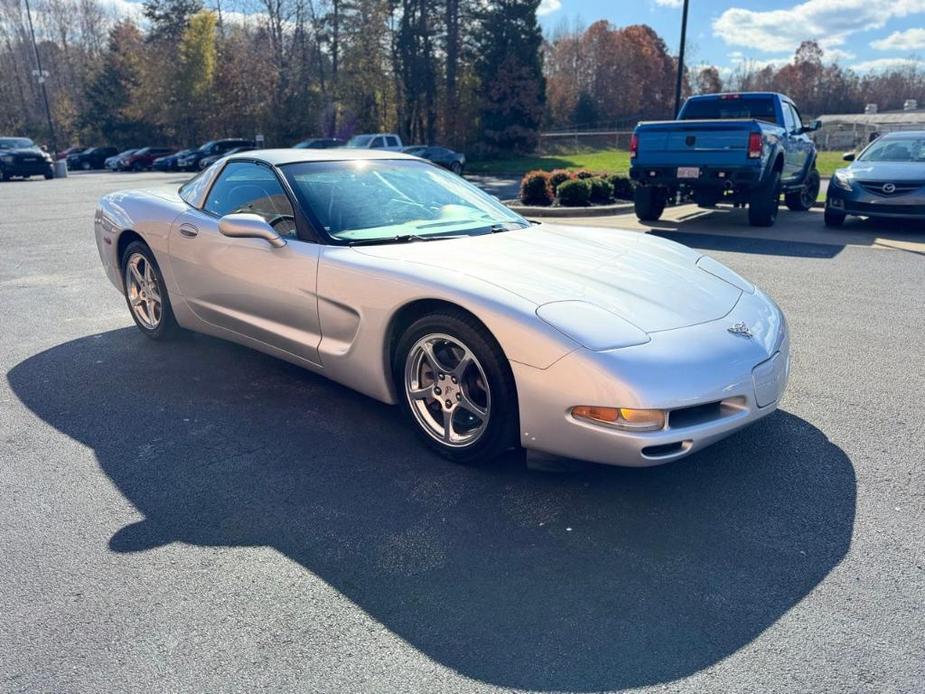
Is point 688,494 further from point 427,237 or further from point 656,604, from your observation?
point 427,237

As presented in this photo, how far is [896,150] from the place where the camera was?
11094 millimetres

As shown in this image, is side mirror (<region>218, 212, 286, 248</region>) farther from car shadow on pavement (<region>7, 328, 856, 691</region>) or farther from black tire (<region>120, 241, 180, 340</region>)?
black tire (<region>120, 241, 180, 340</region>)

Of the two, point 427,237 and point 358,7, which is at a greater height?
point 358,7

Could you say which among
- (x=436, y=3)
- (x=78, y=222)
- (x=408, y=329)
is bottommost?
(x=78, y=222)

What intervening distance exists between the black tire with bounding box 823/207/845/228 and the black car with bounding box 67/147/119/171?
47.1 meters

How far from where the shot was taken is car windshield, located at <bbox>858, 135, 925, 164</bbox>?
1084 centimetres

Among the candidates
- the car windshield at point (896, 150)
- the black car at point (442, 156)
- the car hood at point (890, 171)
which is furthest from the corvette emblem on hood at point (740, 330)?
the black car at point (442, 156)

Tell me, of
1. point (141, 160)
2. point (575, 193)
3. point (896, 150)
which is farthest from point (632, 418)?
point (141, 160)

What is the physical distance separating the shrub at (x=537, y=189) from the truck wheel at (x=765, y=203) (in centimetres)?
390

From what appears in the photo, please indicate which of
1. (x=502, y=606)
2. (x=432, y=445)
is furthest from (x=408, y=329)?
(x=502, y=606)

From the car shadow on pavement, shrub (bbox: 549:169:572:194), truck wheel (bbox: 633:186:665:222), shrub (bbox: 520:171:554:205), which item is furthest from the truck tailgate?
the car shadow on pavement

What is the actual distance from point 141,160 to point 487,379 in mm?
45810

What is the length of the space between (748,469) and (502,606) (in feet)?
4.99

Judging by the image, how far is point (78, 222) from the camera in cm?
1316
